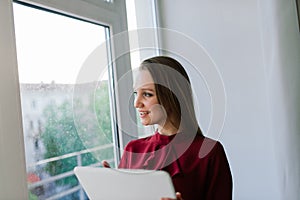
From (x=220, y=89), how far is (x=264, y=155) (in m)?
0.79

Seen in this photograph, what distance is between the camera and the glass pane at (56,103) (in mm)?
841

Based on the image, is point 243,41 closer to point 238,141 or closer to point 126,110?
point 238,141

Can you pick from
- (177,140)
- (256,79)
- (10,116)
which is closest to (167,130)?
(177,140)

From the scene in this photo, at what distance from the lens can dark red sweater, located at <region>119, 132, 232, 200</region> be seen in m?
0.77

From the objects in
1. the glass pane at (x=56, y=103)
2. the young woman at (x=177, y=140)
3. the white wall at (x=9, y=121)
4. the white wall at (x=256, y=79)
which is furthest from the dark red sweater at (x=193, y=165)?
the white wall at (x=256, y=79)

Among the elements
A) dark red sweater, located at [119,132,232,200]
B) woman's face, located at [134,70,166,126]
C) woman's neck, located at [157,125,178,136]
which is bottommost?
dark red sweater, located at [119,132,232,200]

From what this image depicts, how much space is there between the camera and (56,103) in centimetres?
106

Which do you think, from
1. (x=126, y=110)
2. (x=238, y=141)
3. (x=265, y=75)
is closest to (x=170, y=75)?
(x=126, y=110)

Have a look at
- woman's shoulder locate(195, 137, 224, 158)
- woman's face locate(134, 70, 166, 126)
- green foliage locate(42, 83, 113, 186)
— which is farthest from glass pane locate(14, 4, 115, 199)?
woman's shoulder locate(195, 137, 224, 158)

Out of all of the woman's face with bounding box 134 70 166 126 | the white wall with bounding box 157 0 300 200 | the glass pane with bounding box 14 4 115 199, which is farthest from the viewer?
the white wall with bounding box 157 0 300 200

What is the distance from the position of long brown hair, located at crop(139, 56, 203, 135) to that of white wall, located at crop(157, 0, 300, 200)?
0.62m

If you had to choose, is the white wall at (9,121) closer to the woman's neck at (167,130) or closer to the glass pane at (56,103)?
the glass pane at (56,103)

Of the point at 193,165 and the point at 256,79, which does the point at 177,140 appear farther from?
the point at 256,79

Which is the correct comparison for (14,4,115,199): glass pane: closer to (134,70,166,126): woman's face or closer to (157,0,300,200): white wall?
(134,70,166,126): woman's face
